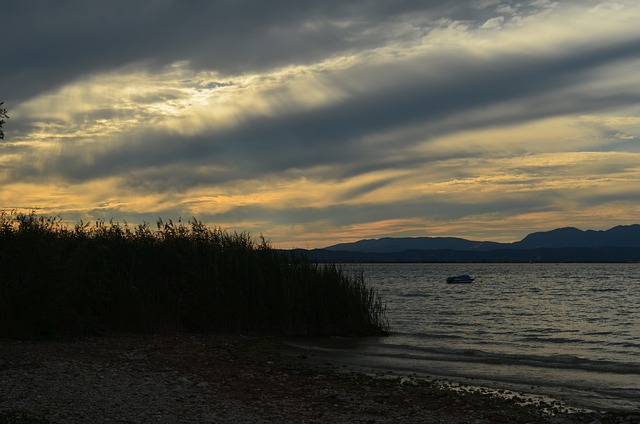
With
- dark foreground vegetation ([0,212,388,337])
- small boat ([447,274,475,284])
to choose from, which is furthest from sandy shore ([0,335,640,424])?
small boat ([447,274,475,284])

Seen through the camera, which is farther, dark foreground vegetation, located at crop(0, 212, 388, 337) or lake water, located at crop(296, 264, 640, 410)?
dark foreground vegetation, located at crop(0, 212, 388, 337)

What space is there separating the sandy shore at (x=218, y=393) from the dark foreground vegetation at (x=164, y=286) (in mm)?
1431

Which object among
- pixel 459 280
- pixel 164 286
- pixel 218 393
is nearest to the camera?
pixel 218 393

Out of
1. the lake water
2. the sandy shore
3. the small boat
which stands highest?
the sandy shore

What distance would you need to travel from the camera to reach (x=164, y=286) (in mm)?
19031

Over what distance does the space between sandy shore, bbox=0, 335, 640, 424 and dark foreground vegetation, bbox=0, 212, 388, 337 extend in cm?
143

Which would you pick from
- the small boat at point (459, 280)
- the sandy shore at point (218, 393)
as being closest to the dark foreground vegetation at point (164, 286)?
the sandy shore at point (218, 393)

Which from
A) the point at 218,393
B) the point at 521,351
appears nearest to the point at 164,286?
the point at 218,393

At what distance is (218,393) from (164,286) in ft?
28.7

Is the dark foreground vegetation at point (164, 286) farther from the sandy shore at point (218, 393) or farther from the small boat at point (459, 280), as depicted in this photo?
the small boat at point (459, 280)

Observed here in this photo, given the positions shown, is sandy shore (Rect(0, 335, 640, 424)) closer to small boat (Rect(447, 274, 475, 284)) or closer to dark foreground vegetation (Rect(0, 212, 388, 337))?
dark foreground vegetation (Rect(0, 212, 388, 337))

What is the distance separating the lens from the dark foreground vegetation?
16.2 m

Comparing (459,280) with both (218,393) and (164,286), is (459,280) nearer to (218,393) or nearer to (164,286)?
(164,286)

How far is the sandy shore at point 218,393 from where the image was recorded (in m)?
8.99
